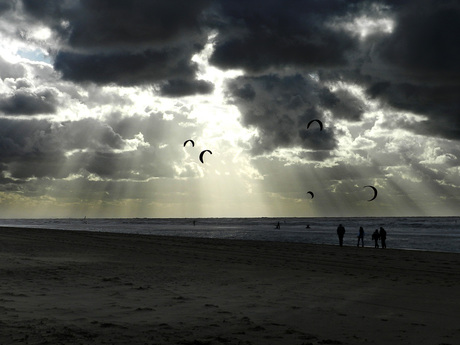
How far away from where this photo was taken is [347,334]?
321 inches

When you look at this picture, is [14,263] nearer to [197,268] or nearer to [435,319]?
[197,268]

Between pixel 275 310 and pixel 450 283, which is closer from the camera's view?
pixel 275 310

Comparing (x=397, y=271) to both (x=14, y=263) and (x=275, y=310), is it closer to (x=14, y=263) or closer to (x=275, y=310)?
(x=275, y=310)

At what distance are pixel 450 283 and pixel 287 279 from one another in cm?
519

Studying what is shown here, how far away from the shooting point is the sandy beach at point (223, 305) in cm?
791

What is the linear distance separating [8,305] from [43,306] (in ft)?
2.34

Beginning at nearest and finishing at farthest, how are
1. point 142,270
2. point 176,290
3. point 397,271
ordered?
point 176,290 < point 142,270 < point 397,271

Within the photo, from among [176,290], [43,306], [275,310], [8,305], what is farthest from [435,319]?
[8,305]

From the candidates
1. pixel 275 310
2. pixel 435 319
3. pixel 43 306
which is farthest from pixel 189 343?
pixel 435 319

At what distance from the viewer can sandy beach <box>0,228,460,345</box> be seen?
791 cm

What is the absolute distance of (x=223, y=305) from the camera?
1062cm

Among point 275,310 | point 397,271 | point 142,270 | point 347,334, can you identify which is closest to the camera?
point 347,334

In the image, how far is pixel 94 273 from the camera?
632 inches

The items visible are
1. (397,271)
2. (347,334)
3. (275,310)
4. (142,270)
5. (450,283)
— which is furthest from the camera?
(397,271)
